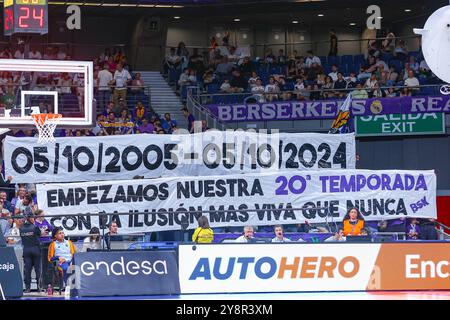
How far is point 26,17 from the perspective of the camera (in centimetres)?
1841

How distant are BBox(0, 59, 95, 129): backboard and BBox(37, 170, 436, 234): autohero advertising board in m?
2.09

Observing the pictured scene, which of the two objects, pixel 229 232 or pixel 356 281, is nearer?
pixel 356 281

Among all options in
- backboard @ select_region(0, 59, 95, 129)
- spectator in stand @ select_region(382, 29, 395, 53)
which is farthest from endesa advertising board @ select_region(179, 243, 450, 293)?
spectator in stand @ select_region(382, 29, 395, 53)

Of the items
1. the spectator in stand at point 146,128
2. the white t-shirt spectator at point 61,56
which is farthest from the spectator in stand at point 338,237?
the white t-shirt spectator at point 61,56

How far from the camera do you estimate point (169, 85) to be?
1439 inches

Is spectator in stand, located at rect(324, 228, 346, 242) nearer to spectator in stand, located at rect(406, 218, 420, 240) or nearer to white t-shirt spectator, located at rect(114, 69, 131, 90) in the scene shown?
spectator in stand, located at rect(406, 218, 420, 240)

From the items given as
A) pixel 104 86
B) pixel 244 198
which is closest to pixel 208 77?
pixel 104 86

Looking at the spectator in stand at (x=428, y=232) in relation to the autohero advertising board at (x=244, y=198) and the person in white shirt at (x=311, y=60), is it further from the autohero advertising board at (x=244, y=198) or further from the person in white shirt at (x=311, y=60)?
the person in white shirt at (x=311, y=60)

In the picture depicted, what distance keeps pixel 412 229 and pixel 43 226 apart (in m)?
8.62

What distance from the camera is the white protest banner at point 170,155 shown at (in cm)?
2488

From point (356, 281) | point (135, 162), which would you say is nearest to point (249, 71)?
point (135, 162)

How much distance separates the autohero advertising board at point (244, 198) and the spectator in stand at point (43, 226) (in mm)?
772
